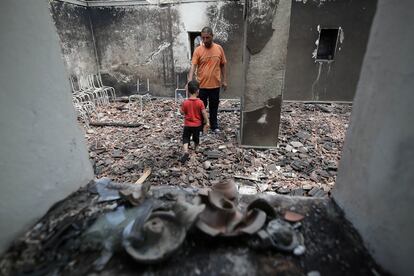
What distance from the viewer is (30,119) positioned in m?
1.49

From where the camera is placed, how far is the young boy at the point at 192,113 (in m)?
4.45

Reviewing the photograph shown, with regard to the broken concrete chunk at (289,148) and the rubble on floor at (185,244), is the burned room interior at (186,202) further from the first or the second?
the broken concrete chunk at (289,148)

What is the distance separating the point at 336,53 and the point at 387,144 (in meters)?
7.69

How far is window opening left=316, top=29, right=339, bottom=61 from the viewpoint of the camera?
775 centimetres

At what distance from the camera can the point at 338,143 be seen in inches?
212

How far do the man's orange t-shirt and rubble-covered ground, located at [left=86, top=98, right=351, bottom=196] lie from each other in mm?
1318

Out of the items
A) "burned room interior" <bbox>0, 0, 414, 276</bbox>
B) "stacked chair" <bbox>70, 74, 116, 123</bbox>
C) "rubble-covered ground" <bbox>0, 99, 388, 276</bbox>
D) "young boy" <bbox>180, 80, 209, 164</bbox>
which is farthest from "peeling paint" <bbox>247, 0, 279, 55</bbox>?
"stacked chair" <bbox>70, 74, 116, 123</bbox>

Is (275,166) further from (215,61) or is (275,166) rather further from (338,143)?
(215,61)

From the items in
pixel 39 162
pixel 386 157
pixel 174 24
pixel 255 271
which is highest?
pixel 174 24

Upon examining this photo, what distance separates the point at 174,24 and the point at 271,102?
5.21 m

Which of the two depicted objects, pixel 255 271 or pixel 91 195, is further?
pixel 91 195

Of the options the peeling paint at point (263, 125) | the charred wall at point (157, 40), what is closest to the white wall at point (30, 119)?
the peeling paint at point (263, 125)

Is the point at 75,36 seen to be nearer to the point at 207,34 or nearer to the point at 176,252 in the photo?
the point at 207,34

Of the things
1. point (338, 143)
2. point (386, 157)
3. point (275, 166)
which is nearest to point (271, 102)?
point (275, 166)
